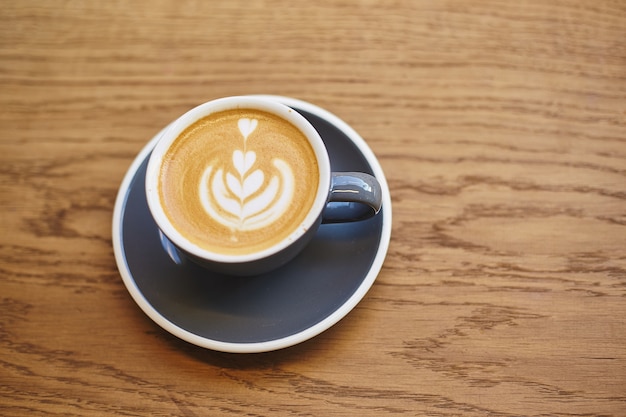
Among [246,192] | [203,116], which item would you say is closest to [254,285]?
[246,192]

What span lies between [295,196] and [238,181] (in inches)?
3.1

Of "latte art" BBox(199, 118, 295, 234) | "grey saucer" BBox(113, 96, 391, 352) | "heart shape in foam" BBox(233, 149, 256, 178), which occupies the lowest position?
"grey saucer" BBox(113, 96, 391, 352)

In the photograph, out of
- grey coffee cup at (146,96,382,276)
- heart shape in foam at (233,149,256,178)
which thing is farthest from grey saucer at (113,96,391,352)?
heart shape in foam at (233,149,256,178)

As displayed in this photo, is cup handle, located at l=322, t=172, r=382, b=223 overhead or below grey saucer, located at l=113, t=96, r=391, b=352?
overhead

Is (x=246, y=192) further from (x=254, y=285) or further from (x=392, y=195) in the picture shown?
(x=392, y=195)

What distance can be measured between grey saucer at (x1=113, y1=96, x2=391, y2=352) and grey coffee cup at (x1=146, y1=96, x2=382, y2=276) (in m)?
0.04

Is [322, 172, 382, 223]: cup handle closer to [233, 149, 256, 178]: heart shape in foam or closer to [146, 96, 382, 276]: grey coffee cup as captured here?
[146, 96, 382, 276]: grey coffee cup

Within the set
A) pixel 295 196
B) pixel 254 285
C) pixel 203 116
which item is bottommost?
pixel 254 285

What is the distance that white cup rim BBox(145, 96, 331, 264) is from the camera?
2.42 feet

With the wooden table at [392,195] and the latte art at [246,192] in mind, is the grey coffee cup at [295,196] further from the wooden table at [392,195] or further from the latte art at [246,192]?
the wooden table at [392,195]

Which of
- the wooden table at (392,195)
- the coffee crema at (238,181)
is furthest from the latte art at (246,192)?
the wooden table at (392,195)

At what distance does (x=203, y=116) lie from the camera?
2.74 feet

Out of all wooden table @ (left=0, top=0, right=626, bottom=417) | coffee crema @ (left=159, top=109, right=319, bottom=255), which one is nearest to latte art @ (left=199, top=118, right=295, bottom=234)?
coffee crema @ (left=159, top=109, right=319, bottom=255)

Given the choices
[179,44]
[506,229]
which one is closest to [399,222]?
[506,229]
